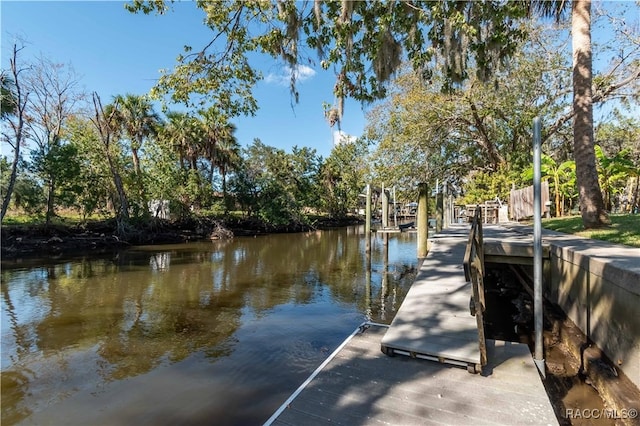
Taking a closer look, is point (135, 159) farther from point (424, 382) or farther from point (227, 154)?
point (424, 382)

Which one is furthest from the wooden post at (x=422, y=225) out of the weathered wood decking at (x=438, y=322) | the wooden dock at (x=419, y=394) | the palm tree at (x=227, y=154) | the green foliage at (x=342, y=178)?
the green foliage at (x=342, y=178)

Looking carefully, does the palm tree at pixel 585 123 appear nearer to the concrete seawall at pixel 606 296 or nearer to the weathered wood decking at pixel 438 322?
the concrete seawall at pixel 606 296

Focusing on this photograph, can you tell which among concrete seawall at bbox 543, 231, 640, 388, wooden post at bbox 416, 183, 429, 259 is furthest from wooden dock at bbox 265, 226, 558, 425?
wooden post at bbox 416, 183, 429, 259

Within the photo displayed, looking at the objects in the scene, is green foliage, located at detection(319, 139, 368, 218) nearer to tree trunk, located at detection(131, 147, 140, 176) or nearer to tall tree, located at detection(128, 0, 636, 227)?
tree trunk, located at detection(131, 147, 140, 176)

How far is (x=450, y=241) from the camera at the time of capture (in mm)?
9234

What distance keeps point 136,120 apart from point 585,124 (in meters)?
25.6

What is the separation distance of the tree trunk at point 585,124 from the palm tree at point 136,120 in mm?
23245

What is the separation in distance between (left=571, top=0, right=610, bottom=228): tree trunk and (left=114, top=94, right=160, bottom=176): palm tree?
23.2 metres

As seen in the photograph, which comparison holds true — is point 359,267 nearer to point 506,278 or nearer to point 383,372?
point 506,278

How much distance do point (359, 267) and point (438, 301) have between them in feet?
28.1

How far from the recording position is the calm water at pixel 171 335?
165 inches

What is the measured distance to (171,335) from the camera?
21.0 feet

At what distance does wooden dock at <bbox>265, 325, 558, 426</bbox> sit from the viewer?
8.92 ft

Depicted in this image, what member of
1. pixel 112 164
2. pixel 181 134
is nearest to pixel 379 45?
pixel 112 164
